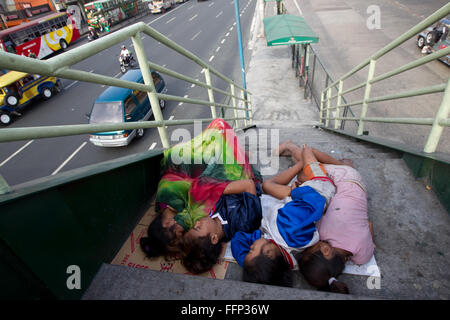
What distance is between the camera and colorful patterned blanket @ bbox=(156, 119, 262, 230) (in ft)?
7.48

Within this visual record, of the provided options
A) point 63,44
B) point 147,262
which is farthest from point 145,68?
point 63,44

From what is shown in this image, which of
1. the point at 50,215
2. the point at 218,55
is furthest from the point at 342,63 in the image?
the point at 50,215

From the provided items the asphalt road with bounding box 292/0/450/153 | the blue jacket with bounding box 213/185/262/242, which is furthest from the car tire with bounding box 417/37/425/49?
the blue jacket with bounding box 213/185/262/242

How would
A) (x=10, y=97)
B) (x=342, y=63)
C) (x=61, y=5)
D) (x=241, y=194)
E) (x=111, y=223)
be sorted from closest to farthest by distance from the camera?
(x=111, y=223) < (x=241, y=194) < (x=10, y=97) < (x=342, y=63) < (x=61, y=5)

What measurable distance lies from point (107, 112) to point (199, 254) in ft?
26.7

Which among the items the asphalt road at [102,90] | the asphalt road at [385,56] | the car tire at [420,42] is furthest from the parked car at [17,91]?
the car tire at [420,42]

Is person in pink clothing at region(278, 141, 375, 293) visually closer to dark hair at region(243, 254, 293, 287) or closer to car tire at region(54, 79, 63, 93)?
dark hair at region(243, 254, 293, 287)

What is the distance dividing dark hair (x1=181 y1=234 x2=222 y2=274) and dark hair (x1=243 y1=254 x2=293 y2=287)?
287 millimetres

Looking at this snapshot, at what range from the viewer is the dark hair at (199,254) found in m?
1.87

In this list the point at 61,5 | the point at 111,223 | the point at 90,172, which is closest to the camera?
the point at 90,172

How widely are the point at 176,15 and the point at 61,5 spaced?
1196cm

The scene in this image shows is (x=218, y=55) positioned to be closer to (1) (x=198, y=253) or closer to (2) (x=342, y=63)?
(2) (x=342, y=63)

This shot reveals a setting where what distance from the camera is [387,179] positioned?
2.52 m

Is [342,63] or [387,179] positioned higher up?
[387,179]
